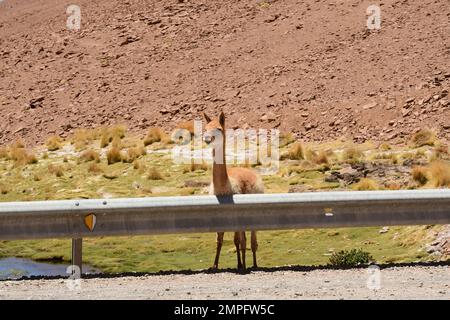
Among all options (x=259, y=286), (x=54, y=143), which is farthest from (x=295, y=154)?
(x=259, y=286)

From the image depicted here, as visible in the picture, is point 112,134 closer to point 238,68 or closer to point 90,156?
point 90,156

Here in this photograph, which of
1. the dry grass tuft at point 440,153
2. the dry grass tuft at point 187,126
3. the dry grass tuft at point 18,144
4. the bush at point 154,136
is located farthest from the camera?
the dry grass tuft at point 18,144

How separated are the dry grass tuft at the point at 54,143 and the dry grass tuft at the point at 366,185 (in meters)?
18.0

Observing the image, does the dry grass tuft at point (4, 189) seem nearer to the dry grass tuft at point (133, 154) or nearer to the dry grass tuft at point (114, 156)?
the dry grass tuft at point (114, 156)

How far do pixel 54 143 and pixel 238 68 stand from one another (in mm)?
9758

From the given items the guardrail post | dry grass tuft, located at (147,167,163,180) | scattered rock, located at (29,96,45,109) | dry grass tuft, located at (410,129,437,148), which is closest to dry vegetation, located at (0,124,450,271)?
dry grass tuft, located at (147,167,163,180)

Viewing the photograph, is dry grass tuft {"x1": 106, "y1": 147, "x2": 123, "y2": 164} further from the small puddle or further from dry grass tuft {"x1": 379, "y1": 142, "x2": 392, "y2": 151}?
the small puddle

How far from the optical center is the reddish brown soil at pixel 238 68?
35469mm

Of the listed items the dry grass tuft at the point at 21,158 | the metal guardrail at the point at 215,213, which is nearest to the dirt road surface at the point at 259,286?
the metal guardrail at the point at 215,213

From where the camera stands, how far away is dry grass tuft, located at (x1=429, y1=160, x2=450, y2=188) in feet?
69.6

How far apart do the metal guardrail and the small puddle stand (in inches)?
156

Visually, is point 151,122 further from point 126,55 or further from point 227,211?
point 227,211

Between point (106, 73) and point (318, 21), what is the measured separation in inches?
438
